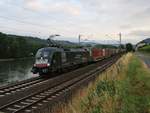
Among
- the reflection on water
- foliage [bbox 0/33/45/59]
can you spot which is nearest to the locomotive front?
the reflection on water

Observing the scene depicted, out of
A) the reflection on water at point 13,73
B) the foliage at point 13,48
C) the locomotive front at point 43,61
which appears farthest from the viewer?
the foliage at point 13,48

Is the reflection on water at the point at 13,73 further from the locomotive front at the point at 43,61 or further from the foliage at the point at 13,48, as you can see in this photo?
the foliage at the point at 13,48

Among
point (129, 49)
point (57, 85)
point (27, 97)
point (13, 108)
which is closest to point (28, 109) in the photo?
point (13, 108)

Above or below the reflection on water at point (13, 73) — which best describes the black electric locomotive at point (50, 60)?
above

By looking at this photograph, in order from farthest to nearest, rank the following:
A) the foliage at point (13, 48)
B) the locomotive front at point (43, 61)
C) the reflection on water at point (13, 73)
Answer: the foliage at point (13, 48) < the reflection on water at point (13, 73) < the locomotive front at point (43, 61)

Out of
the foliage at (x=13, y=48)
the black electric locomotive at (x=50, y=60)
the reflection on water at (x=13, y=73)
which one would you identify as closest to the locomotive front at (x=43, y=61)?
the black electric locomotive at (x=50, y=60)

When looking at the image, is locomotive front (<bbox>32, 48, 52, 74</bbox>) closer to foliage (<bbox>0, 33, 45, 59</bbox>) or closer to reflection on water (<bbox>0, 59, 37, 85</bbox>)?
reflection on water (<bbox>0, 59, 37, 85</bbox>)

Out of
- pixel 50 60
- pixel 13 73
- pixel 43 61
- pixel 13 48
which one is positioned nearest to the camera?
pixel 50 60

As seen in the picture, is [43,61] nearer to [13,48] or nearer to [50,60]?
[50,60]

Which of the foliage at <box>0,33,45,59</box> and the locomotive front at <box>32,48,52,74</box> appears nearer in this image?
the locomotive front at <box>32,48,52,74</box>

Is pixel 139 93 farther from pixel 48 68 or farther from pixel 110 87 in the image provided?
pixel 48 68

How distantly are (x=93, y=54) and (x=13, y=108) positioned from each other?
145ft

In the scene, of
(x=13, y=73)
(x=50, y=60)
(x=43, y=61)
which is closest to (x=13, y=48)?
(x=13, y=73)

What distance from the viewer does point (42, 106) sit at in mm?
15312
